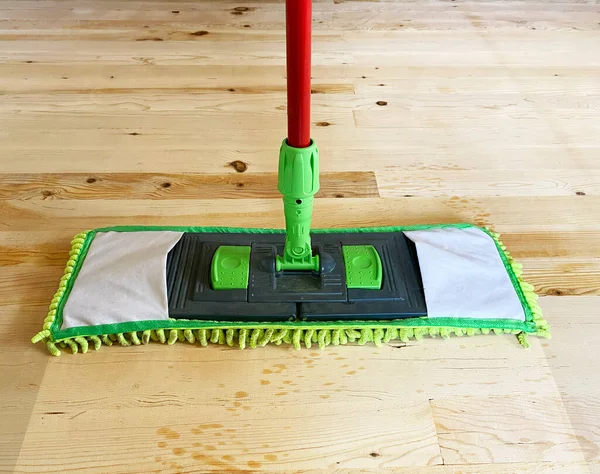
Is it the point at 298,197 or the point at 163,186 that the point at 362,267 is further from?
the point at 163,186

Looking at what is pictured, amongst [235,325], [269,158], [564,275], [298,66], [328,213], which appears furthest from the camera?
[269,158]

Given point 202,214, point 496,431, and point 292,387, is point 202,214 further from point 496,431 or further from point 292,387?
point 496,431

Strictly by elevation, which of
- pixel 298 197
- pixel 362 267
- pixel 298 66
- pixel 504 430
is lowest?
pixel 504 430

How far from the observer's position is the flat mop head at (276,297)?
844 millimetres

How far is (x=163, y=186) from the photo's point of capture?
3.88 feet

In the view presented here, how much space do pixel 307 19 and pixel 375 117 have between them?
2.50ft

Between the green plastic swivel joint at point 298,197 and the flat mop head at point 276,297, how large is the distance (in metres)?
0.02

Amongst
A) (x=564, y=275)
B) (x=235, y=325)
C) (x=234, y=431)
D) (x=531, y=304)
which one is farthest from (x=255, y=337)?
(x=564, y=275)

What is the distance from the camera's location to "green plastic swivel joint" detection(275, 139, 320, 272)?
76 cm

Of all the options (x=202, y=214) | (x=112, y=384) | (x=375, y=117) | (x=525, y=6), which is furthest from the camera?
(x=525, y=6)

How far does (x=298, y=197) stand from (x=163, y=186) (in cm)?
49

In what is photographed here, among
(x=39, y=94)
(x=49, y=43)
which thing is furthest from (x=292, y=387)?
(x=49, y=43)

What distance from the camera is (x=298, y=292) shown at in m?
0.86

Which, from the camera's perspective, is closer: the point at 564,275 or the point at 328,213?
the point at 564,275
